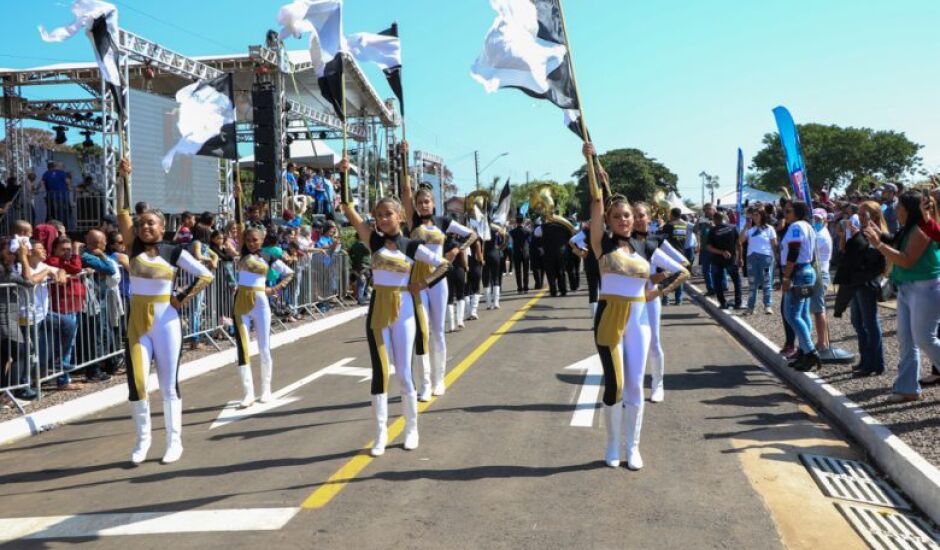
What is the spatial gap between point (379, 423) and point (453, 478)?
96 centimetres

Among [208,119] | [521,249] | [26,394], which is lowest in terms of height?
[26,394]

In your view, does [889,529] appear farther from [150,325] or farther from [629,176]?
[629,176]

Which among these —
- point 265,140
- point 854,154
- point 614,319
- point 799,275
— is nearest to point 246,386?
point 614,319

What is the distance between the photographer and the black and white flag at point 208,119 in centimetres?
985

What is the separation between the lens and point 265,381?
350 inches

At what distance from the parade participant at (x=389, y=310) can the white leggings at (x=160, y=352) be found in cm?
169

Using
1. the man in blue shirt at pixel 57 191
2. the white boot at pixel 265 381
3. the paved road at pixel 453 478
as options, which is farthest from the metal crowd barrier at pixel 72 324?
the man in blue shirt at pixel 57 191

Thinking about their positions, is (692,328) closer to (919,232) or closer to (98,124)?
(919,232)

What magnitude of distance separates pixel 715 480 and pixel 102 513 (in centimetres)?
434

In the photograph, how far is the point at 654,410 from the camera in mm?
8133

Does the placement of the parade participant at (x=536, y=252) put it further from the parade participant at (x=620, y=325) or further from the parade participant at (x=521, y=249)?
the parade participant at (x=620, y=325)

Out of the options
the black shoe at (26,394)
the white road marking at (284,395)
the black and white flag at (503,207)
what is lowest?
the white road marking at (284,395)

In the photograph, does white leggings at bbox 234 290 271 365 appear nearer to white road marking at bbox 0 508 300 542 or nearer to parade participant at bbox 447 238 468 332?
white road marking at bbox 0 508 300 542

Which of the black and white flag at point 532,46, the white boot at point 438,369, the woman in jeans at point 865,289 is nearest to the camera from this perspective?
the black and white flag at point 532,46
